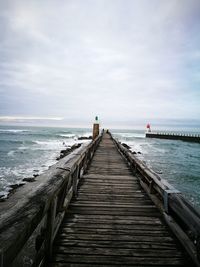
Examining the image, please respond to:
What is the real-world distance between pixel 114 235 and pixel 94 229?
0.36 metres

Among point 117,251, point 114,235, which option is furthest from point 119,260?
point 114,235

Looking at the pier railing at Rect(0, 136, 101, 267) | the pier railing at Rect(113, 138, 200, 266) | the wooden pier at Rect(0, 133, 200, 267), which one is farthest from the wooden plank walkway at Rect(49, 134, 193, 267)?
the pier railing at Rect(0, 136, 101, 267)

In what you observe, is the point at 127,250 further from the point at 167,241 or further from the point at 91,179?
the point at 91,179

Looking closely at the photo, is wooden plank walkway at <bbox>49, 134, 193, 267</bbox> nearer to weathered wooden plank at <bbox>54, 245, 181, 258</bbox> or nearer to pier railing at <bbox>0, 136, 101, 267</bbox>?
weathered wooden plank at <bbox>54, 245, 181, 258</bbox>

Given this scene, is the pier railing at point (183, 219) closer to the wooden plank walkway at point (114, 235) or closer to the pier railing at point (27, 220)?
the wooden plank walkway at point (114, 235)

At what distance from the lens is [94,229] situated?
322cm

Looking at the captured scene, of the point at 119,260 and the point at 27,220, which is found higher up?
the point at 27,220

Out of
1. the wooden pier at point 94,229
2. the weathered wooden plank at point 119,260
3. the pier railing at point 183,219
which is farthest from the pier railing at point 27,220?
the pier railing at point 183,219

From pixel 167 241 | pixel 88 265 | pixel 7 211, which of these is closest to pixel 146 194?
pixel 167 241

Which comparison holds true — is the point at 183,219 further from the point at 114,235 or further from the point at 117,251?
the point at 114,235

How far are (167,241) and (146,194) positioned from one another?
2.21 m

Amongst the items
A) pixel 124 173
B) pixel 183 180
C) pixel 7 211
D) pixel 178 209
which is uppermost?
pixel 7 211

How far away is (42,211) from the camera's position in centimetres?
173

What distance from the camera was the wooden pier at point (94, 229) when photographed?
1.47m
